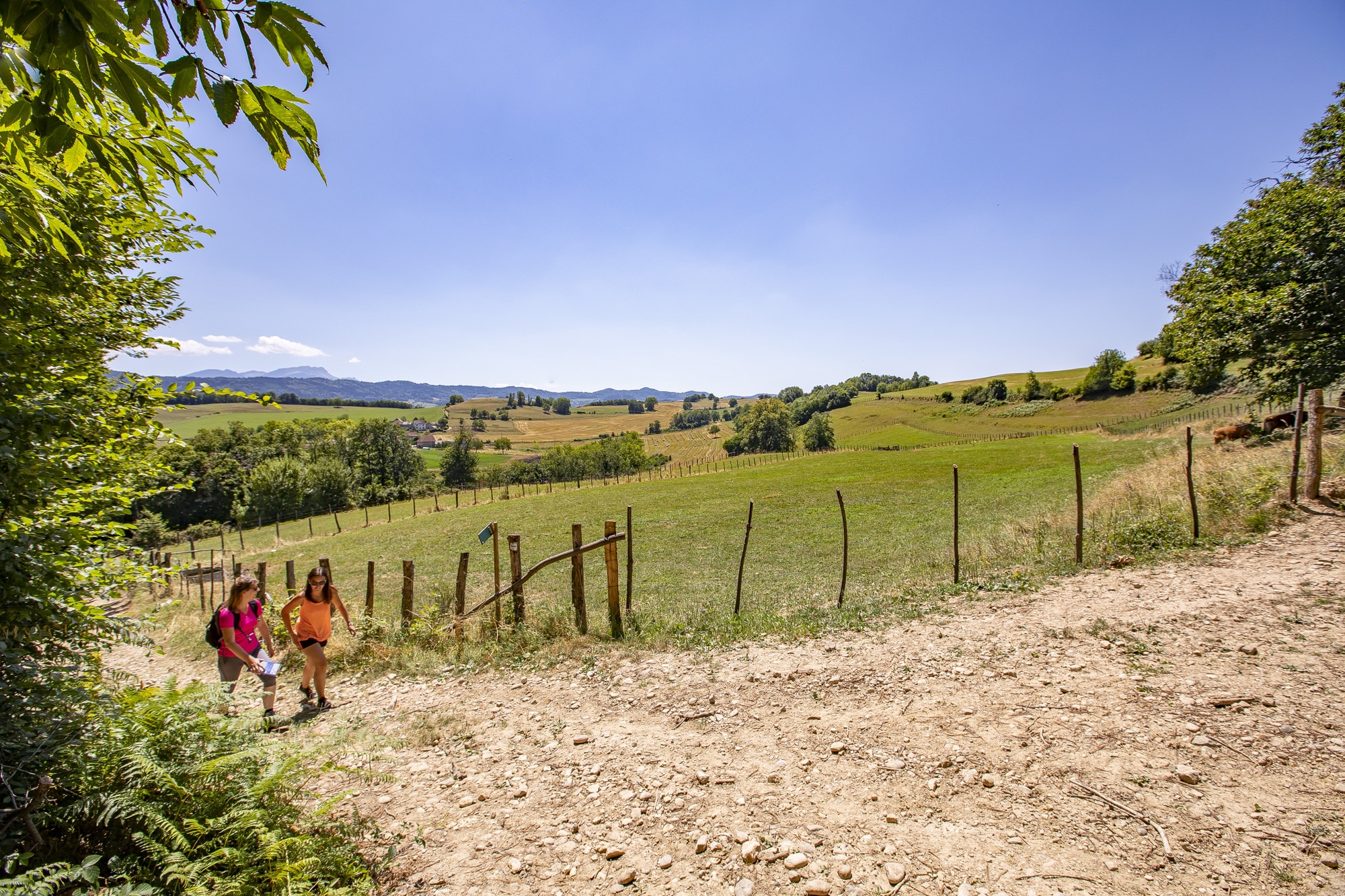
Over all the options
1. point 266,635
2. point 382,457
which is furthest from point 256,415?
point 266,635

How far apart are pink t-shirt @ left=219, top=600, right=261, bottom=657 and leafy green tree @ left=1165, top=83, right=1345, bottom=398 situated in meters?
22.5

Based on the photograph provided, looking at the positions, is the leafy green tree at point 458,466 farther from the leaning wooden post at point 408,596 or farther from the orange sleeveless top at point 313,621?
the orange sleeveless top at point 313,621

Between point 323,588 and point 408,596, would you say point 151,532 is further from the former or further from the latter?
point 323,588

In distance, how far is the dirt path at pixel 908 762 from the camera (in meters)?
3.23

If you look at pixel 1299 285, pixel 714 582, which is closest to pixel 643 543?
pixel 714 582

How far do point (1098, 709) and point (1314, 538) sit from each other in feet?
25.6

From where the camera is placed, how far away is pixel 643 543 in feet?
77.5

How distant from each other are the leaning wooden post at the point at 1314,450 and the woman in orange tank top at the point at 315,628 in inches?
657

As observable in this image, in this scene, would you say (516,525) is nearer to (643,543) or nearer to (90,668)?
(643,543)

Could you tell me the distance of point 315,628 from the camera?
629 cm

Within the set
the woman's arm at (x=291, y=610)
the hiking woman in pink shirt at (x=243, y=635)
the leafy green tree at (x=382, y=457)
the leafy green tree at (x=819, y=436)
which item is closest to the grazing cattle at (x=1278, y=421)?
the woman's arm at (x=291, y=610)

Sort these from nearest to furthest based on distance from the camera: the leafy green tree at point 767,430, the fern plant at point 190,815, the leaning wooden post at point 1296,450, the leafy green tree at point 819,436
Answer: the fern plant at point 190,815 < the leaning wooden post at point 1296,450 < the leafy green tree at point 819,436 < the leafy green tree at point 767,430

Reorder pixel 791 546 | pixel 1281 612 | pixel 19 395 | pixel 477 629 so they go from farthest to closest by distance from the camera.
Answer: pixel 791 546 → pixel 477 629 → pixel 1281 612 → pixel 19 395

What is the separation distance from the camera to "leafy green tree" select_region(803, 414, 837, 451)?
83812 millimetres
